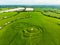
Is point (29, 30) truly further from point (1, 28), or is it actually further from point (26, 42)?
point (1, 28)

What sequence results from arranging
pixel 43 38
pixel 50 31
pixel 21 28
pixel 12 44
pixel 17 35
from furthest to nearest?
1. pixel 21 28
2. pixel 50 31
3. pixel 17 35
4. pixel 43 38
5. pixel 12 44

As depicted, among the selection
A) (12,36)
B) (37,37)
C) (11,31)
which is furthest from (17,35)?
(37,37)

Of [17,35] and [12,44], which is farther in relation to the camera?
[17,35]

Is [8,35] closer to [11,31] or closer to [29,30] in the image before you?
[11,31]

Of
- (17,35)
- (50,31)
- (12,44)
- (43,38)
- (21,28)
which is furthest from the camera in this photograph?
(21,28)

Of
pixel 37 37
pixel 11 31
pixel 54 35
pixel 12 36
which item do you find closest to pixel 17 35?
pixel 12 36

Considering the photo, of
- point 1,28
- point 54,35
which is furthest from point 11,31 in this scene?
point 54,35

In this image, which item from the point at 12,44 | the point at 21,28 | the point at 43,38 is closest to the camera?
the point at 12,44

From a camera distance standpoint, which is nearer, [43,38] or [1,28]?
[43,38]
